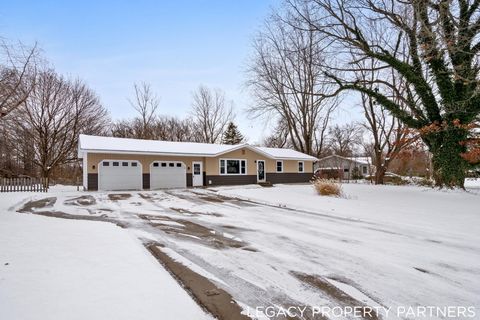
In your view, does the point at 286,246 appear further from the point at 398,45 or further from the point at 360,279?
the point at 398,45

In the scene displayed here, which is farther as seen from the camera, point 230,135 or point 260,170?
point 230,135

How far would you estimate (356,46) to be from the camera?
1348cm

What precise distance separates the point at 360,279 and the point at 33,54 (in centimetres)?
999

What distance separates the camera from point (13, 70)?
7.88 metres

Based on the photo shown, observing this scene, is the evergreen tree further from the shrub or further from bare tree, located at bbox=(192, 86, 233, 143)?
the shrub

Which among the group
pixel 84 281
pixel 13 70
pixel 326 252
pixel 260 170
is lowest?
pixel 326 252

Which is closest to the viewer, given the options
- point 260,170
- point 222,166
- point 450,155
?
point 450,155

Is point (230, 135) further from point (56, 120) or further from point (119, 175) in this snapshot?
point (119, 175)

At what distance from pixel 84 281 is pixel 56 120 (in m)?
28.9

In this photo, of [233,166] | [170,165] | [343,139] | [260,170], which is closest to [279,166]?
[260,170]

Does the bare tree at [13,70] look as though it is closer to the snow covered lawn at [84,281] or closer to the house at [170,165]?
the snow covered lawn at [84,281]

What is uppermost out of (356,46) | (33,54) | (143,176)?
(356,46)

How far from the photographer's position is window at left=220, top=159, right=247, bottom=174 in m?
21.6

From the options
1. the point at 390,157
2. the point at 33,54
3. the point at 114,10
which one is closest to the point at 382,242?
the point at 33,54
